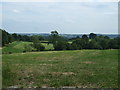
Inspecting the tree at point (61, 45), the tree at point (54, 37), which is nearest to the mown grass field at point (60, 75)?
the tree at point (61, 45)

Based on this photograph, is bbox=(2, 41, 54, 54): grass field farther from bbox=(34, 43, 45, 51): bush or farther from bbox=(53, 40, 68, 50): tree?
bbox=(34, 43, 45, 51): bush

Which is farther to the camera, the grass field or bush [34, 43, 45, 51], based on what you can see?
bush [34, 43, 45, 51]

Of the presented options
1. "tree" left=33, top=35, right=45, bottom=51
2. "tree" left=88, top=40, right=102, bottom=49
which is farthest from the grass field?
"tree" left=88, top=40, right=102, bottom=49

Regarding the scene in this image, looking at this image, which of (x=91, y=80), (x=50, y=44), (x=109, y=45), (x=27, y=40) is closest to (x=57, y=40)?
(x=50, y=44)

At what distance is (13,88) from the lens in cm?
434

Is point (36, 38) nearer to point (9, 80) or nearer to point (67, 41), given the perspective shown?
point (67, 41)

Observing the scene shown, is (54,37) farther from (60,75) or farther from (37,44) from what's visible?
(60,75)

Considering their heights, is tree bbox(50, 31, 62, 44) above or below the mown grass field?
above

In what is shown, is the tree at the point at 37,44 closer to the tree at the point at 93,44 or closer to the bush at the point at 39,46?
the bush at the point at 39,46

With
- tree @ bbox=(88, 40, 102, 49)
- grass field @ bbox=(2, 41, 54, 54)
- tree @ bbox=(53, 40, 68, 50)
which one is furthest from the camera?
tree @ bbox=(88, 40, 102, 49)

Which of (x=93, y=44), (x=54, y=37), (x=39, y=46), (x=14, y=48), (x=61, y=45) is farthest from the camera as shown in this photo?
(x=54, y=37)

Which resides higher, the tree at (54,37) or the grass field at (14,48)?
the tree at (54,37)

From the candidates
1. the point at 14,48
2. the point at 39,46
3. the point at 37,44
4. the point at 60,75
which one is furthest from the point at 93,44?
the point at 60,75

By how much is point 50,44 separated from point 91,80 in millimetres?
39490
